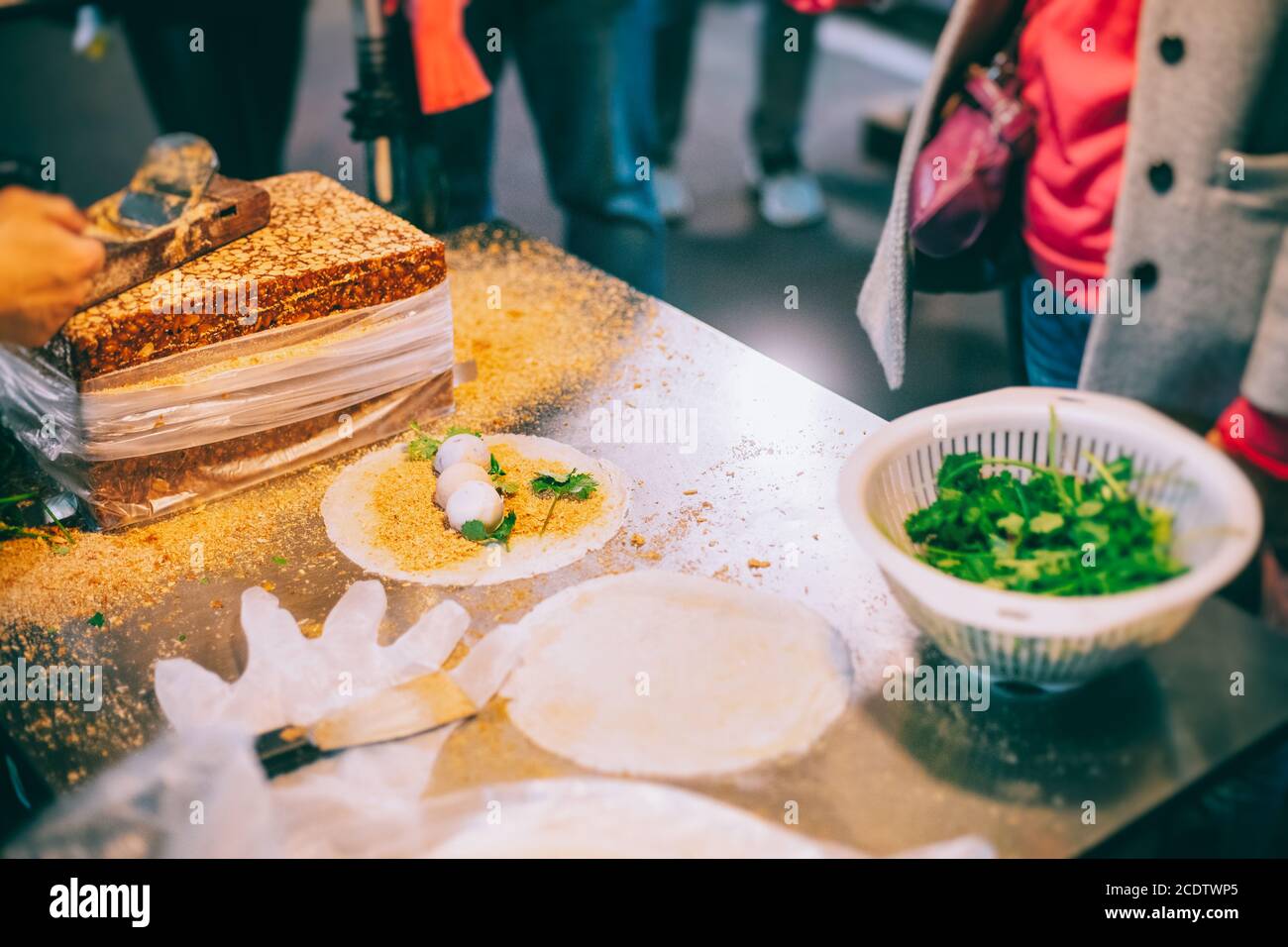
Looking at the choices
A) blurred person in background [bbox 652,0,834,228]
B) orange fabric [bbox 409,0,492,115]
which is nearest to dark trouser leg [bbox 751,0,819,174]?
blurred person in background [bbox 652,0,834,228]

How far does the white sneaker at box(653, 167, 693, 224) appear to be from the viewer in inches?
160

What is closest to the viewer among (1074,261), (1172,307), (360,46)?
(1172,307)

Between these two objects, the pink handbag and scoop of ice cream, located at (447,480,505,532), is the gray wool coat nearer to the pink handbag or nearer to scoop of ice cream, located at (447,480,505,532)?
the pink handbag

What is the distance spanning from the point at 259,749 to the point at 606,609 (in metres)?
0.39

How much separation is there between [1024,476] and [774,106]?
3242 mm

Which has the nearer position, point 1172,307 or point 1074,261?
point 1172,307

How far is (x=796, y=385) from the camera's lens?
162 centimetres

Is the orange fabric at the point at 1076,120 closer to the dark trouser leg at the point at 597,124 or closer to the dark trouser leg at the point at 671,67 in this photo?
the dark trouser leg at the point at 597,124

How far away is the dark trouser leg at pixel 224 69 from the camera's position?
256cm

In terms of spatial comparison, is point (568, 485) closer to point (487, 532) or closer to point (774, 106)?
point (487, 532)

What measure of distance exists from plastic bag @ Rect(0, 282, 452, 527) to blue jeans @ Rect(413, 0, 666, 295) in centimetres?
91

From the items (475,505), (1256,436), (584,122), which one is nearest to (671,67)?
(584,122)
